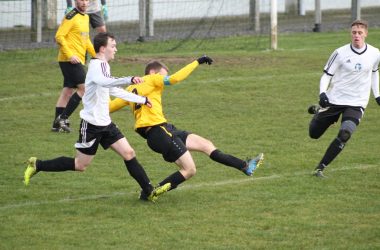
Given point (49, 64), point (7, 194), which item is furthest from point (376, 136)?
point (49, 64)

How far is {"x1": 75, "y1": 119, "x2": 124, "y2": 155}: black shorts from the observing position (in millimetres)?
9867

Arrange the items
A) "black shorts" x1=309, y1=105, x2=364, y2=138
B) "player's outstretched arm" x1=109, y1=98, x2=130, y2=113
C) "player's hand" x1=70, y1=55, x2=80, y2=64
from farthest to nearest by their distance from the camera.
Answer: "player's hand" x1=70, y1=55, x2=80, y2=64 → "black shorts" x1=309, y1=105, x2=364, y2=138 → "player's outstretched arm" x1=109, y1=98, x2=130, y2=113

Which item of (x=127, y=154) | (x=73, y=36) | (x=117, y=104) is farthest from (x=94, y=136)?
(x=73, y=36)

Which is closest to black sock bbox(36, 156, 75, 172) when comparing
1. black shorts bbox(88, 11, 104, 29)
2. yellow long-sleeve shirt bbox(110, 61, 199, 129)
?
yellow long-sleeve shirt bbox(110, 61, 199, 129)

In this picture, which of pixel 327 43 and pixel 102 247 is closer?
pixel 102 247

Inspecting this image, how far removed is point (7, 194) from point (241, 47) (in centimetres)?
1281

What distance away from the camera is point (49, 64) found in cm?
1983

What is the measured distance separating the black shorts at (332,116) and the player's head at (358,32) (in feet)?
2.66

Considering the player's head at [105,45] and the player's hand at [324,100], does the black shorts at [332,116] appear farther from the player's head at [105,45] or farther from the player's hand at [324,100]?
the player's head at [105,45]

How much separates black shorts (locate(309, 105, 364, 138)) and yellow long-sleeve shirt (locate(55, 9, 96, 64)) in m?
4.24

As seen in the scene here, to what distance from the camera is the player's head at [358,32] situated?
11.3 meters

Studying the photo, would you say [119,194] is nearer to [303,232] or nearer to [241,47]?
[303,232]

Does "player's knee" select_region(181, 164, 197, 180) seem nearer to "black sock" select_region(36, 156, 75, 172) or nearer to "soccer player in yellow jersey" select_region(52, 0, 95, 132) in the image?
"black sock" select_region(36, 156, 75, 172)

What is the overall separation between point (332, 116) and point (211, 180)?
1763mm
